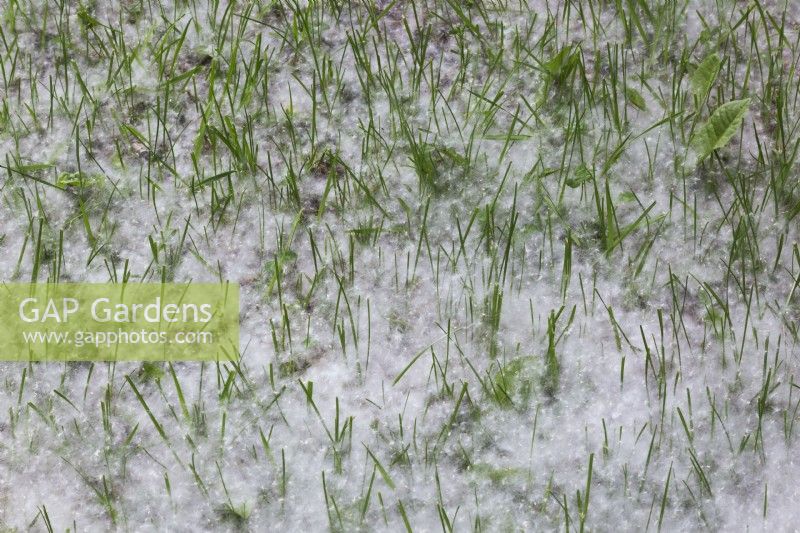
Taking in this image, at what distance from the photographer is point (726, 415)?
2043mm

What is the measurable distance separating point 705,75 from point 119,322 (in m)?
1.87

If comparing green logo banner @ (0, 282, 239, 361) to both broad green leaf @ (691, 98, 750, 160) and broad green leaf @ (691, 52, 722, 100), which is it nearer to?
broad green leaf @ (691, 98, 750, 160)

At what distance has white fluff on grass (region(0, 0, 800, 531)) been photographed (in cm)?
198

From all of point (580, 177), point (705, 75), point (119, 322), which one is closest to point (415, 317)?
point (580, 177)

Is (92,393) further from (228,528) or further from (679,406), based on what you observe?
(679,406)

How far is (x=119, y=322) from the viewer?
7.46 feet

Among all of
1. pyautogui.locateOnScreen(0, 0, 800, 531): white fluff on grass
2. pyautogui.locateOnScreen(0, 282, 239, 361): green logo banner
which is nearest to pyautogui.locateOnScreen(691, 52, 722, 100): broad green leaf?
pyautogui.locateOnScreen(0, 0, 800, 531): white fluff on grass

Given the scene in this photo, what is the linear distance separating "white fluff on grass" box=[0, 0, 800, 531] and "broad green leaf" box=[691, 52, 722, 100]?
10cm

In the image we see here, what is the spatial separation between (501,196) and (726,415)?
86cm

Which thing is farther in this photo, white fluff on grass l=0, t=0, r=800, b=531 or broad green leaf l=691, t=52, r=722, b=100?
broad green leaf l=691, t=52, r=722, b=100

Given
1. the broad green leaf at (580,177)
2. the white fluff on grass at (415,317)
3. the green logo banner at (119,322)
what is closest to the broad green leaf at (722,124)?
the white fluff on grass at (415,317)

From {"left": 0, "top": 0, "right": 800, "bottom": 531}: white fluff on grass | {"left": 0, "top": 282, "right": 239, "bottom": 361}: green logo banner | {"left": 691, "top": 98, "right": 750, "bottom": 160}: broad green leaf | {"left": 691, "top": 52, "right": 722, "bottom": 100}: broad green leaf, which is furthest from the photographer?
{"left": 691, "top": 52, "right": 722, "bottom": 100}: broad green leaf

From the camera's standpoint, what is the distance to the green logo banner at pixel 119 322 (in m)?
2.22

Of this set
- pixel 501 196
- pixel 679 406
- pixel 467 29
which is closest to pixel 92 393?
pixel 501 196
